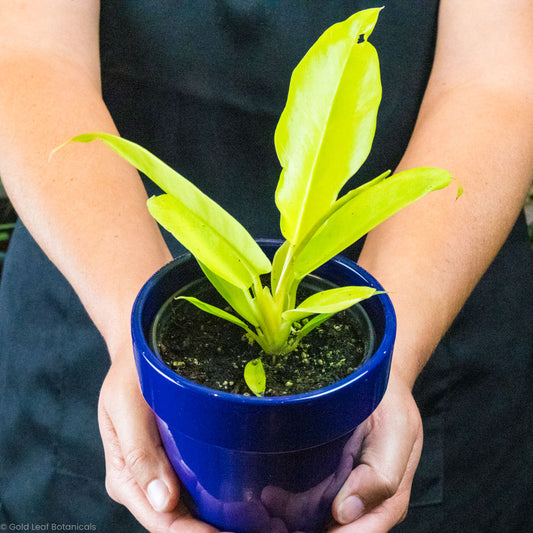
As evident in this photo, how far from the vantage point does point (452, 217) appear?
22.4 inches

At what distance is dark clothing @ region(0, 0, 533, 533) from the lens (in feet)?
2.18

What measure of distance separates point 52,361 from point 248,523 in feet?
1.31

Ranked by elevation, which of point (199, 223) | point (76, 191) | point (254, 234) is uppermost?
point (199, 223)

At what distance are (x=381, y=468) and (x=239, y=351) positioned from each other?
0.14 meters

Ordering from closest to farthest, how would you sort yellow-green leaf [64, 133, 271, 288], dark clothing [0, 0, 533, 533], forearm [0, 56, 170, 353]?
yellow-green leaf [64, 133, 271, 288]
forearm [0, 56, 170, 353]
dark clothing [0, 0, 533, 533]

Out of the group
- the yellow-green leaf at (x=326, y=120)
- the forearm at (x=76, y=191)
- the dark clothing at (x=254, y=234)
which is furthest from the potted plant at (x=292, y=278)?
the dark clothing at (x=254, y=234)

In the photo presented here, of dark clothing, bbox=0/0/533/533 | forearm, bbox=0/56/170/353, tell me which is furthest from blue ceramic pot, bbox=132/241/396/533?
dark clothing, bbox=0/0/533/533

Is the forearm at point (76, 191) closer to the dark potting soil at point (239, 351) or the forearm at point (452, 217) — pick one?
the dark potting soil at point (239, 351)

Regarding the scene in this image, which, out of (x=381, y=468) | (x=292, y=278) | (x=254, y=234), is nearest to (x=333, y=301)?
(x=292, y=278)

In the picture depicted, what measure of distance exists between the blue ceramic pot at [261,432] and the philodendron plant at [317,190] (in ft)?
0.09

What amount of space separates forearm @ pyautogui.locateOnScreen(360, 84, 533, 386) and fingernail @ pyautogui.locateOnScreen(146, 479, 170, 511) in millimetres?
228

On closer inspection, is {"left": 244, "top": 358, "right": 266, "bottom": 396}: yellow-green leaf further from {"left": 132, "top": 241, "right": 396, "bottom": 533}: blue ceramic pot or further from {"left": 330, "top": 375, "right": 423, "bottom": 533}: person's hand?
{"left": 330, "top": 375, "right": 423, "bottom": 533}: person's hand

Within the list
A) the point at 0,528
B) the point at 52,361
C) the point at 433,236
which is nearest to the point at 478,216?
the point at 433,236

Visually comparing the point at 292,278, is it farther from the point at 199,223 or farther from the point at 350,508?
the point at 350,508
